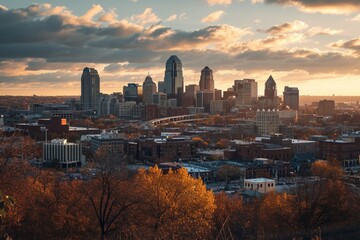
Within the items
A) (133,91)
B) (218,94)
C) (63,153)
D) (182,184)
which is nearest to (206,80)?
(218,94)

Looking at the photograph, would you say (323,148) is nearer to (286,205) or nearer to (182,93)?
(286,205)

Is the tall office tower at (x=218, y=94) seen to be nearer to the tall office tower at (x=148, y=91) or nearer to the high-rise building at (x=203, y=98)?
the high-rise building at (x=203, y=98)

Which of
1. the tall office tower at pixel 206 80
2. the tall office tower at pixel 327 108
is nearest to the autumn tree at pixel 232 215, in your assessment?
the tall office tower at pixel 327 108

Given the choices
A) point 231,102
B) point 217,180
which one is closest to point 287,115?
point 231,102

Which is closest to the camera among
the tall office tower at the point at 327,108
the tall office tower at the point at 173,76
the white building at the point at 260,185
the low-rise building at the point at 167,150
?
the white building at the point at 260,185

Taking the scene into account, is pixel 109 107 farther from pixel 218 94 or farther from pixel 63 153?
pixel 63 153

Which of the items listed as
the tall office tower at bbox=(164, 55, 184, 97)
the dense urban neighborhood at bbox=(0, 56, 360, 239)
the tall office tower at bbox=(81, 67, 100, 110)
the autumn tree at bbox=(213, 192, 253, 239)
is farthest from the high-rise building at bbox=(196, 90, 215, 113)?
the autumn tree at bbox=(213, 192, 253, 239)
